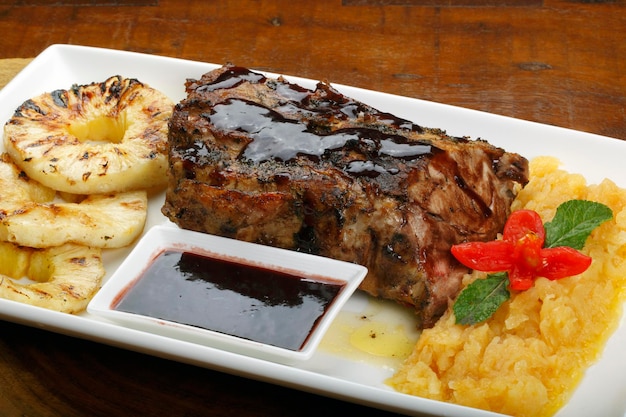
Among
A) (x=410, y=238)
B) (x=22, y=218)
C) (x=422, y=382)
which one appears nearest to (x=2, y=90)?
(x=22, y=218)

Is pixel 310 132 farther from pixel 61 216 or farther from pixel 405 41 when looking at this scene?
pixel 405 41

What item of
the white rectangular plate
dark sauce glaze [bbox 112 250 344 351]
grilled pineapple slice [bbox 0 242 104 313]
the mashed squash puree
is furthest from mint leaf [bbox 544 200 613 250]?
grilled pineapple slice [bbox 0 242 104 313]

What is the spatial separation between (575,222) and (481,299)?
0.76 m

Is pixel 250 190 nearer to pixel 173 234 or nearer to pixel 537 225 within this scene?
pixel 173 234

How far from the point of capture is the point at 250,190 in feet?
16.6

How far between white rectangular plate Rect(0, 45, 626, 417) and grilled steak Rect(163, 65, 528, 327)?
20.0 inches

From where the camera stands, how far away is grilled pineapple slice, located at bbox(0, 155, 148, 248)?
520cm

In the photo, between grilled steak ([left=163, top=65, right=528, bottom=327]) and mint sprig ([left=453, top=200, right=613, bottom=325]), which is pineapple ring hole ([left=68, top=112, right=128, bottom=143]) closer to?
grilled steak ([left=163, top=65, right=528, bottom=327])

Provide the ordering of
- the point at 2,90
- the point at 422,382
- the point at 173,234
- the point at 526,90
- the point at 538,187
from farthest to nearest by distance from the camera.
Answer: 1. the point at 526,90
2. the point at 2,90
3. the point at 538,187
4. the point at 173,234
5. the point at 422,382

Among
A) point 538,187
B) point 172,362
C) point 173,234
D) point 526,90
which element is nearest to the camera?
point 172,362

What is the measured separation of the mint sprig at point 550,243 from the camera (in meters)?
4.70

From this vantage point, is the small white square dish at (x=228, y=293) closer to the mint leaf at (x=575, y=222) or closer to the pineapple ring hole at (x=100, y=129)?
A: the mint leaf at (x=575, y=222)

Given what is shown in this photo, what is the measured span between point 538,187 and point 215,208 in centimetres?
201

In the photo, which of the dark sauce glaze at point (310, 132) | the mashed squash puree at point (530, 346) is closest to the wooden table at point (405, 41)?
the dark sauce glaze at point (310, 132)
